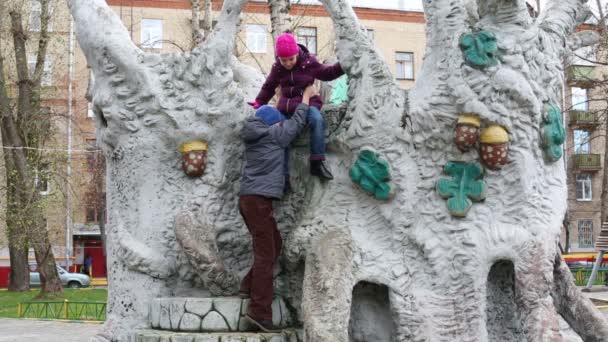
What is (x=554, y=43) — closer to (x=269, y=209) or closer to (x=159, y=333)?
(x=269, y=209)

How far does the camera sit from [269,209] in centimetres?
489

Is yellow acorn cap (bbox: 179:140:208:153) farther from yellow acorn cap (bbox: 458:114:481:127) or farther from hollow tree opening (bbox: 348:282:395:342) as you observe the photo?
yellow acorn cap (bbox: 458:114:481:127)

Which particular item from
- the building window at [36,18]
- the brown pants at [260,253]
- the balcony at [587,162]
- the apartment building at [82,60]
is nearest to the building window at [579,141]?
the balcony at [587,162]

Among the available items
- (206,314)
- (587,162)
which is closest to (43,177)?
(206,314)

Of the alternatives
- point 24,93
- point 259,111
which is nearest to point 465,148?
point 259,111

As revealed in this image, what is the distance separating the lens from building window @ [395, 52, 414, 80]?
77.1 ft

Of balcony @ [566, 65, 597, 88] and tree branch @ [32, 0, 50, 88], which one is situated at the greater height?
tree branch @ [32, 0, 50, 88]

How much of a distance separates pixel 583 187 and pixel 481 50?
30788 mm

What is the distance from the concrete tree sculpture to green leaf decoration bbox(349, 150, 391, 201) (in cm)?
3

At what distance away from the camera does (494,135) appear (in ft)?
15.3

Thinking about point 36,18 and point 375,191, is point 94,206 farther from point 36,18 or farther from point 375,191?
point 375,191

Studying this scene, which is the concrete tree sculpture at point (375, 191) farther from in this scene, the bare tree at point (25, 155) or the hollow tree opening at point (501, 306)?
the bare tree at point (25, 155)

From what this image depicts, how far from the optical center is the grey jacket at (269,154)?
192 inches

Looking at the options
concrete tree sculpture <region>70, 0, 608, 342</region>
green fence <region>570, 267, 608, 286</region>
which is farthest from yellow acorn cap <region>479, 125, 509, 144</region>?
green fence <region>570, 267, 608, 286</region>
